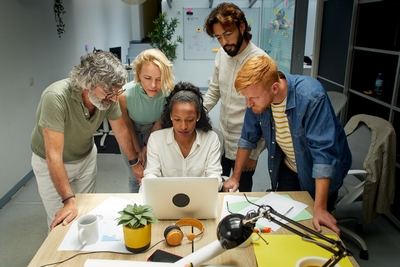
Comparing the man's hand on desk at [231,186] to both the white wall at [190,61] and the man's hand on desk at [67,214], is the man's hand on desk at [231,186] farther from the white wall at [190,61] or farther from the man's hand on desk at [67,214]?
the white wall at [190,61]

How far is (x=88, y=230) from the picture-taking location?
1237 millimetres

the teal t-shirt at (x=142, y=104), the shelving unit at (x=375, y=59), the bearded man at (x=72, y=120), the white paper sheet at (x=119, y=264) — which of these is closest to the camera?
the white paper sheet at (x=119, y=264)

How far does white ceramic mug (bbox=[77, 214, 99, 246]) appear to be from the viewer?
48.5 inches

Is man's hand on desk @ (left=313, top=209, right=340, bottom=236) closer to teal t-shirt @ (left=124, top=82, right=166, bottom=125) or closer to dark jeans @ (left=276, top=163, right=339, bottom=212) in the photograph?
dark jeans @ (left=276, top=163, right=339, bottom=212)

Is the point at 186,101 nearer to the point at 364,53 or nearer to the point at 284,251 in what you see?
the point at 284,251

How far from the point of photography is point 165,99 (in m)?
1.97

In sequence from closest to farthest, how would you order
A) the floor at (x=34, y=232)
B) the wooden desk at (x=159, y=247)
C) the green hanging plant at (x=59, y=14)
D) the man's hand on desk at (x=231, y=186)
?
1. the wooden desk at (x=159, y=247)
2. the man's hand on desk at (x=231, y=186)
3. the floor at (x=34, y=232)
4. the green hanging plant at (x=59, y=14)

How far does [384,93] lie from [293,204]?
2.14 meters

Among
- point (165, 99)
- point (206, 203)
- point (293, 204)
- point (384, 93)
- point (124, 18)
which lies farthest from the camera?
point (124, 18)

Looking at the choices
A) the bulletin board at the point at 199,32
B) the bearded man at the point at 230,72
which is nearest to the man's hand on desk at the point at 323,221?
the bearded man at the point at 230,72

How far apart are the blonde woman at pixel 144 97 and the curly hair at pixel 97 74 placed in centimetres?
23

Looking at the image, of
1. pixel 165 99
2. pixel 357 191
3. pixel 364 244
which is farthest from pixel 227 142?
pixel 364 244

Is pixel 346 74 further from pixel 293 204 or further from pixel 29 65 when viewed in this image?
pixel 29 65

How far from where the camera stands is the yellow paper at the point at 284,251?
1144 millimetres
